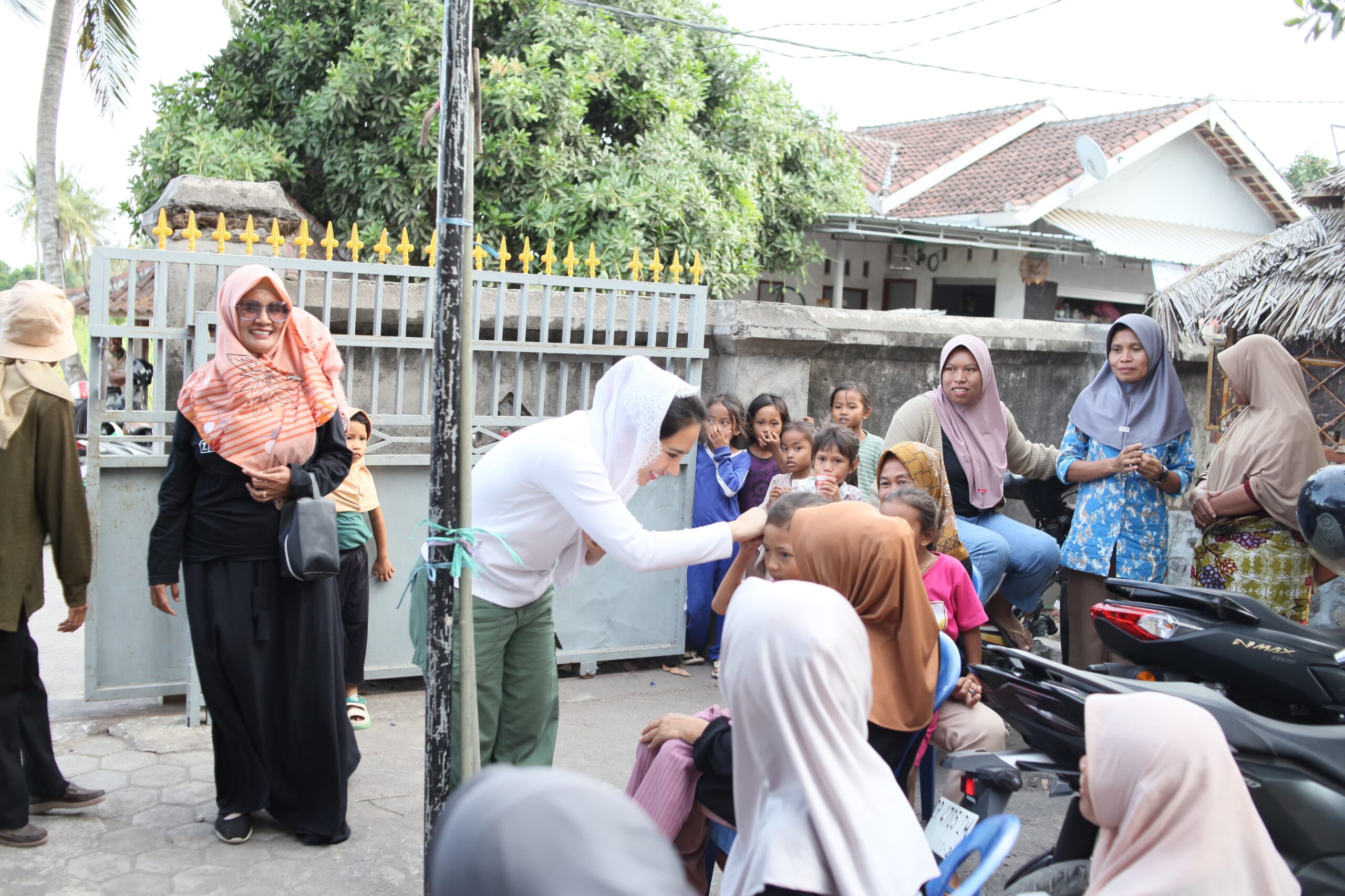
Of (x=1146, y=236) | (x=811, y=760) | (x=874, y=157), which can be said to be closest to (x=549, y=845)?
(x=811, y=760)

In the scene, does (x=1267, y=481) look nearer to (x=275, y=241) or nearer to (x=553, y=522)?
(x=553, y=522)

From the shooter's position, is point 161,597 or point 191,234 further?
point 191,234

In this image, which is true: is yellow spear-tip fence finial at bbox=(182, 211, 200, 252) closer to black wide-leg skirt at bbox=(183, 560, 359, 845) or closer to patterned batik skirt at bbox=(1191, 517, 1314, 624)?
black wide-leg skirt at bbox=(183, 560, 359, 845)

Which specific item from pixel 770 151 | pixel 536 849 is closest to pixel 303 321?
pixel 536 849

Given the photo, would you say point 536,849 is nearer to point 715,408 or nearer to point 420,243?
point 715,408

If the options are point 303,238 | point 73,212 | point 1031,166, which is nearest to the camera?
point 303,238

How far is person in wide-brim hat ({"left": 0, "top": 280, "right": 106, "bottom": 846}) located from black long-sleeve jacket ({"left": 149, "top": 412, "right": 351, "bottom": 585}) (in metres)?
0.29

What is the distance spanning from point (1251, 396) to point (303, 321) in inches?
153

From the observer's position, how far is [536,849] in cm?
100

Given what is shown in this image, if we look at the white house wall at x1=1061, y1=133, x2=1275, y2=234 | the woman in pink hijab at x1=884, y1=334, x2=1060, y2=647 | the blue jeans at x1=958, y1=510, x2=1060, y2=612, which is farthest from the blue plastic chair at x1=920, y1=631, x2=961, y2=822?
the white house wall at x1=1061, y1=133, x2=1275, y2=234

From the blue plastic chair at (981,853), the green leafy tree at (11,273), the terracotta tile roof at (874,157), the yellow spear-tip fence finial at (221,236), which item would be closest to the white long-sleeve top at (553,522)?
the blue plastic chair at (981,853)

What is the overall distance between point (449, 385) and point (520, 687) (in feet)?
3.71

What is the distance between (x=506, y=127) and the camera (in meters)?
8.88

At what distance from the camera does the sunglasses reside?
3580 mm
